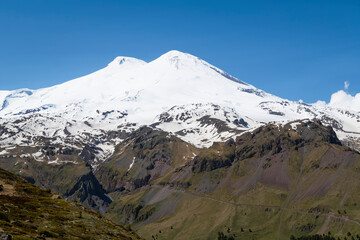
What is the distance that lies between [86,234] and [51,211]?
10092 mm

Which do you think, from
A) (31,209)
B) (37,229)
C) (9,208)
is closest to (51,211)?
(31,209)

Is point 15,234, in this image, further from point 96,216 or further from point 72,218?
point 96,216

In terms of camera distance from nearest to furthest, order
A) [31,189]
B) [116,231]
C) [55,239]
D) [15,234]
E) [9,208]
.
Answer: [15,234] → [55,239] → [9,208] → [116,231] → [31,189]

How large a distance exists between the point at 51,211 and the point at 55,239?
16653mm

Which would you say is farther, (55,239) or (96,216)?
(96,216)

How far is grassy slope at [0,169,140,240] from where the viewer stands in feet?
187

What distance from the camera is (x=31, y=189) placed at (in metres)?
87.4

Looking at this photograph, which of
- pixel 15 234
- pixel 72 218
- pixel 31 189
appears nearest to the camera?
pixel 15 234

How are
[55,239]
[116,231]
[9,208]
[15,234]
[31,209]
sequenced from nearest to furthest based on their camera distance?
1. [15,234]
2. [55,239]
3. [9,208]
4. [31,209]
5. [116,231]

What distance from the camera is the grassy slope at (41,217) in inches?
2248

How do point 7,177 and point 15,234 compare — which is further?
point 7,177

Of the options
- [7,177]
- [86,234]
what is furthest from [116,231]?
[7,177]

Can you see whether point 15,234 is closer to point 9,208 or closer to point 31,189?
point 9,208

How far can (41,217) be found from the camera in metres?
67.0
